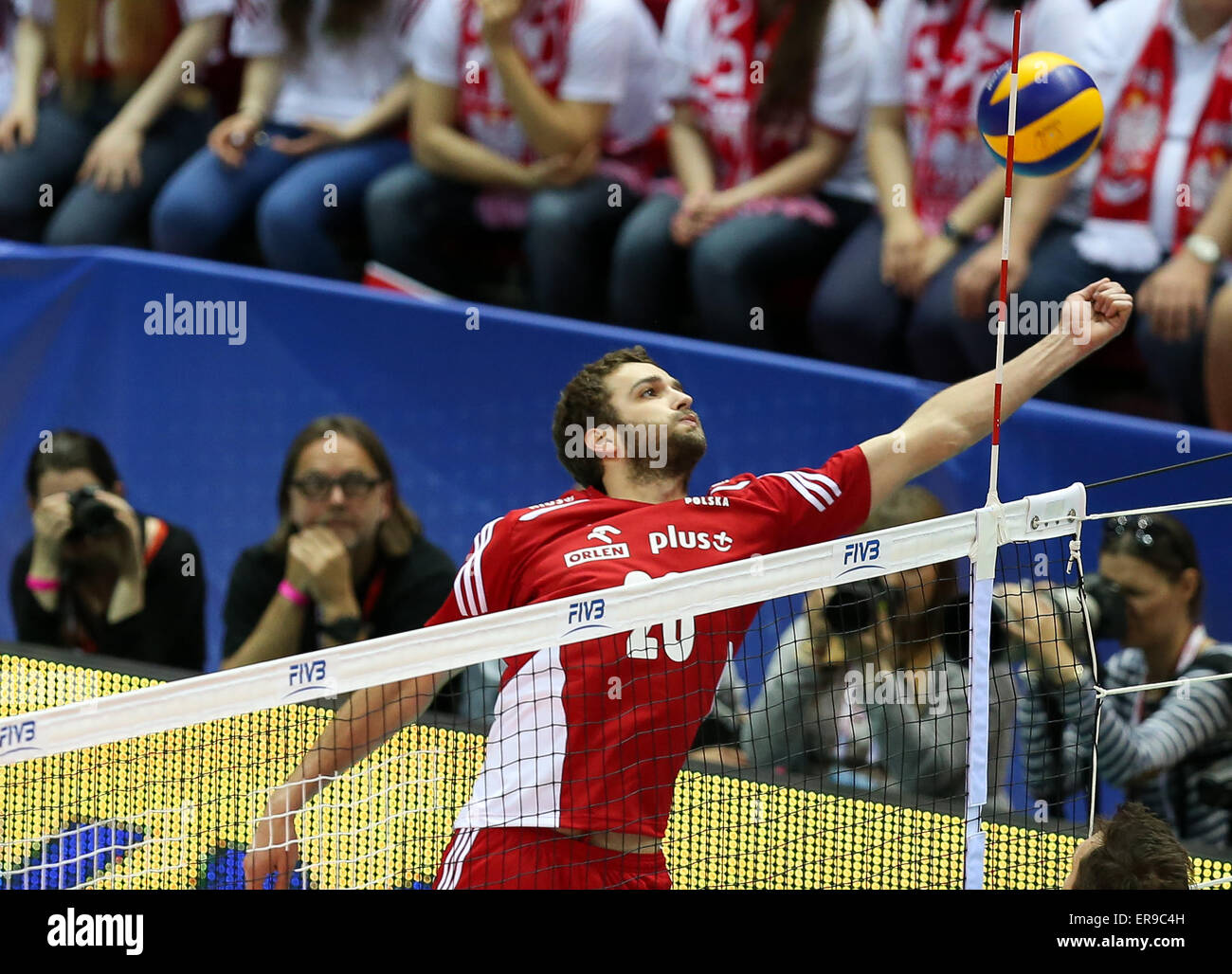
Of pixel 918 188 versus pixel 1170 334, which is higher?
pixel 918 188

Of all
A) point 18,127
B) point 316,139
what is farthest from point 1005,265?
point 18,127

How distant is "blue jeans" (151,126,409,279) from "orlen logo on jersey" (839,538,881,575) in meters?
4.03

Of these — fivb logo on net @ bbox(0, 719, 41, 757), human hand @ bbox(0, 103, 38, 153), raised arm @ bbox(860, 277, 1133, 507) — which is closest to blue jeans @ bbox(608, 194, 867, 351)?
raised arm @ bbox(860, 277, 1133, 507)

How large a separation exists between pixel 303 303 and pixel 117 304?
835 millimetres

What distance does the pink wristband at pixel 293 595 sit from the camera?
21.6 feet

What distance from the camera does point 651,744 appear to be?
4219 mm

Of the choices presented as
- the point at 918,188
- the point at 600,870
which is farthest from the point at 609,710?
the point at 918,188

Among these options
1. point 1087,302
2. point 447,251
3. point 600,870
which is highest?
point 447,251

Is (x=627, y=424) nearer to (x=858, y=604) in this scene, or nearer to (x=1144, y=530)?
(x=858, y=604)

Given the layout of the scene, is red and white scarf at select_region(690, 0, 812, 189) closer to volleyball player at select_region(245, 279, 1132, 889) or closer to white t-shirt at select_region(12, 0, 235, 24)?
white t-shirt at select_region(12, 0, 235, 24)

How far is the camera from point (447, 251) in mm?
7523

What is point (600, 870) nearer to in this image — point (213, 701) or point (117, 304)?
point (213, 701)

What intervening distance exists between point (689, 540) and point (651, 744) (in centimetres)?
51

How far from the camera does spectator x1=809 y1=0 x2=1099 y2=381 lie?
253 inches
